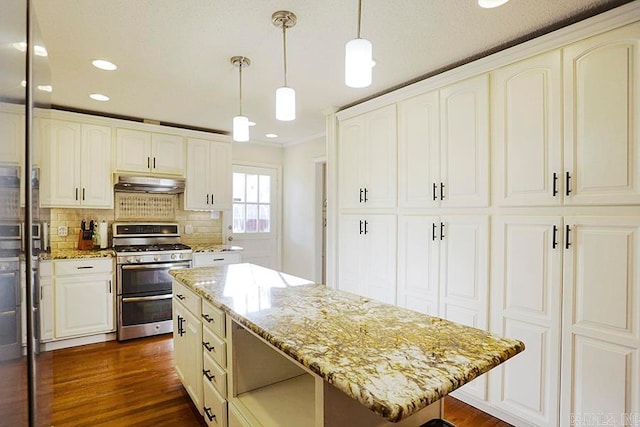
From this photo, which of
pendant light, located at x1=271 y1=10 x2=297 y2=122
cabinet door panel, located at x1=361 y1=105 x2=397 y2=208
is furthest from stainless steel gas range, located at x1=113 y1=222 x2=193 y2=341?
pendant light, located at x1=271 y1=10 x2=297 y2=122

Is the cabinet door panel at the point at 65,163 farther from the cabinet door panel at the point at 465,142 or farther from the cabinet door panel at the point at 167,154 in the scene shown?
the cabinet door panel at the point at 465,142

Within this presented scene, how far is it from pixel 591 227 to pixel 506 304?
67 centimetres

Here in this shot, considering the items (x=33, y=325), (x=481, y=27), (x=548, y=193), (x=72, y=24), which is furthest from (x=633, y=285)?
(x=72, y=24)

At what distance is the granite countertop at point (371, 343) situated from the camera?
83 centimetres

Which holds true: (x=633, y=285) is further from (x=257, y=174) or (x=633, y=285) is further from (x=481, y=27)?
(x=257, y=174)

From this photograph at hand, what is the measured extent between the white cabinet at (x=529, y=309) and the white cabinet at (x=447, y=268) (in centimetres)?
8

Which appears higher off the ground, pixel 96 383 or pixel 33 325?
pixel 33 325

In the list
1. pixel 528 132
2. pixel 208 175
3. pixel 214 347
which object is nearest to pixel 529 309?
pixel 528 132

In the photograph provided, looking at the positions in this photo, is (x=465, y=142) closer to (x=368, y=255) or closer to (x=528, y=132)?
(x=528, y=132)

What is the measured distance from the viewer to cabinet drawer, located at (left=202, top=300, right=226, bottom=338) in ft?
5.38

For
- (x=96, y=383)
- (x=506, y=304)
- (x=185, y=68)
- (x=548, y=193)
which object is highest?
(x=185, y=68)

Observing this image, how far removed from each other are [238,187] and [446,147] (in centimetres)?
331

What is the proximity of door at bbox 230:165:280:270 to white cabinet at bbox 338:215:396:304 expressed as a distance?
205 cm

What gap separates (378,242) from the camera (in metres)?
3.02
